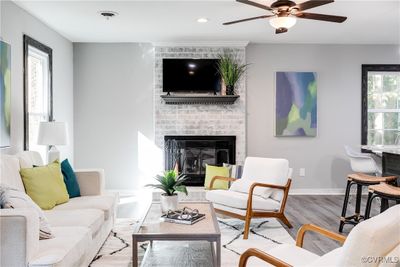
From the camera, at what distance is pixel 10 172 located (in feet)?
10.1

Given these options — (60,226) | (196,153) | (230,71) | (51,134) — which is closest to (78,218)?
(60,226)

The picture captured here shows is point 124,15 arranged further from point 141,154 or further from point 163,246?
point 163,246

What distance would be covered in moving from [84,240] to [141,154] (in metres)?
3.74

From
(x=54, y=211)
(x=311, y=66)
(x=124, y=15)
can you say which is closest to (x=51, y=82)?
(x=124, y=15)

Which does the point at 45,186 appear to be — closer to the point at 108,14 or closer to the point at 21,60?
the point at 21,60

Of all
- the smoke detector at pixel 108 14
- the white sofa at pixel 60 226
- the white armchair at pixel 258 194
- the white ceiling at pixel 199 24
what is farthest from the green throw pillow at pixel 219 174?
the smoke detector at pixel 108 14

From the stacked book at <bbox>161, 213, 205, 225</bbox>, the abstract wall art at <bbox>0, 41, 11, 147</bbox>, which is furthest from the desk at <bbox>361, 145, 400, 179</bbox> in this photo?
the abstract wall art at <bbox>0, 41, 11, 147</bbox>

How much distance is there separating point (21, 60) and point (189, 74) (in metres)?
2.65

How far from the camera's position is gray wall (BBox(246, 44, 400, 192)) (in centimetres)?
636

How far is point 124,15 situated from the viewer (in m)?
4.64

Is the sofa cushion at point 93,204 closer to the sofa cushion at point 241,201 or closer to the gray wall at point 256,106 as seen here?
the sofa cushion at point 241,201

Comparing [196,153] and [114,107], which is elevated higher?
[114,107]

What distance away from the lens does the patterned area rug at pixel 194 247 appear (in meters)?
3.00

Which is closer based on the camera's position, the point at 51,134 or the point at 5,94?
the point at 5,94
